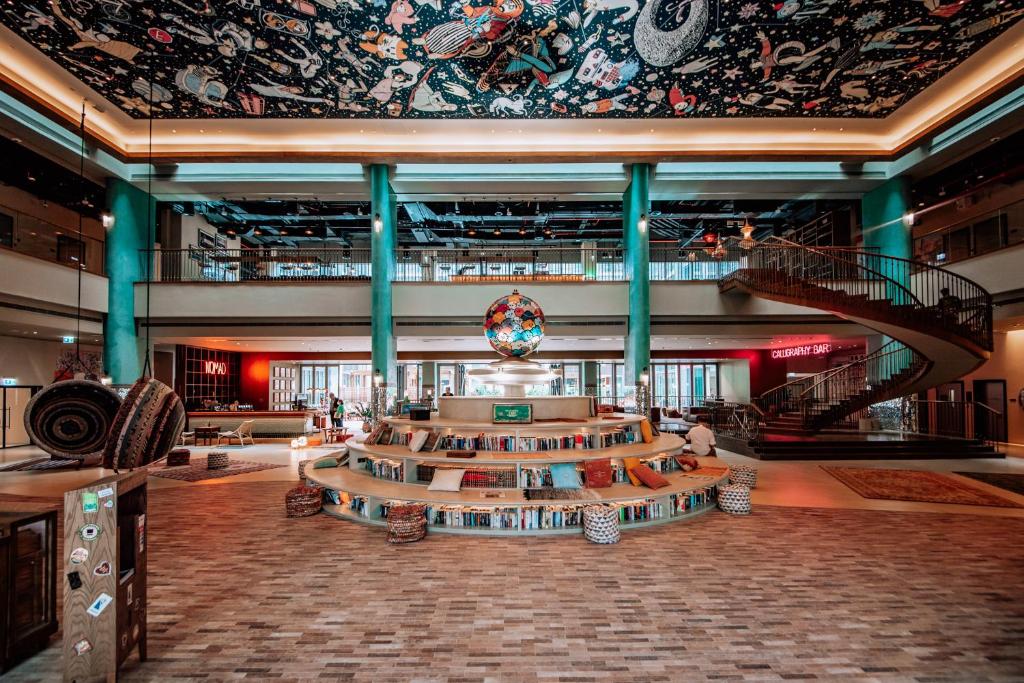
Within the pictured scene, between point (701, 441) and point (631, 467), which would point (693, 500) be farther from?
point (701, 441)

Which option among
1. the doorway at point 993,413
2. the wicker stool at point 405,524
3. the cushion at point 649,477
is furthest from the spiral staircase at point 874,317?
the wicker stool at point 405,524

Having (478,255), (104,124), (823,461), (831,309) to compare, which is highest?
(104,124)

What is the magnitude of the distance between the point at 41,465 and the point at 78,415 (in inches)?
313

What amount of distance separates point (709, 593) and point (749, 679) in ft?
4.03

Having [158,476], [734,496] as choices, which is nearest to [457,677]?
[734,496]

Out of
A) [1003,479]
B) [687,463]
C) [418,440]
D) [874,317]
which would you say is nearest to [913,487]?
[1003,479]

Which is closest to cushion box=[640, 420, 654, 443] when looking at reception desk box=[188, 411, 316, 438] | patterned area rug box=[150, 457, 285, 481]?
patterned area rug box=[150, 457, 285, 481]

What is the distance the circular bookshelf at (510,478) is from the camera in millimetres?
5781

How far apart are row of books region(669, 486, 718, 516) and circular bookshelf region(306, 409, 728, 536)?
1 cm

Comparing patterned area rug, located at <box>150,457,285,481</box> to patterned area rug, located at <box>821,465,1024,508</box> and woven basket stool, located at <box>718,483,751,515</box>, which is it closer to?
woven basket stool, located at <box>718,483,751,515</box>

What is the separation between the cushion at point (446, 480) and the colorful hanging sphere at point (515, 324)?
181cm

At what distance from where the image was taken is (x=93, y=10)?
28.2ft

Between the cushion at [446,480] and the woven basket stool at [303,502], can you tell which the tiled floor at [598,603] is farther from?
the cushion at [446,480]

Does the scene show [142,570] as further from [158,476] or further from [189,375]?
[189,375]
